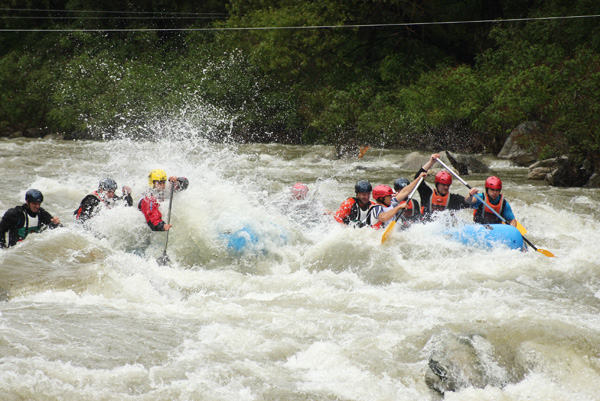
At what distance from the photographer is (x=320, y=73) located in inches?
903

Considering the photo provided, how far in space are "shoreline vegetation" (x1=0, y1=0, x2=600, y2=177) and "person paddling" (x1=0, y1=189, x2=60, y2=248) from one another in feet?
34.7

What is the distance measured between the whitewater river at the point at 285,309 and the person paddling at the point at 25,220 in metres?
0.15

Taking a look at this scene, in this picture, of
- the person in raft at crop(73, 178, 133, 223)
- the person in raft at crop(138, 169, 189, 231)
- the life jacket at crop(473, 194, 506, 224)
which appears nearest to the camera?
the person in raft at crop(138, 169, 189, 231)

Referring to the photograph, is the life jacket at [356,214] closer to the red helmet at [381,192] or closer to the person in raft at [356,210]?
the person in raft at [356,210]

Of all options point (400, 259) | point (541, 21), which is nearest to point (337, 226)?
point (400, 259)

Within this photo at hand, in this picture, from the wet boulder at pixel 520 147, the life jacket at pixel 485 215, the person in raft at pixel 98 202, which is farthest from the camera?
the wet boulder at pixel 520 147

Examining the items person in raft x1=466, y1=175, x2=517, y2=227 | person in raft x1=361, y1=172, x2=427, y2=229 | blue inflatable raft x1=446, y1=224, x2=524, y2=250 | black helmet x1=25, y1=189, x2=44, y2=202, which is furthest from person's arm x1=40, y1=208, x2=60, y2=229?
person in raft x1=466, y1=175, x2=517, y2=227

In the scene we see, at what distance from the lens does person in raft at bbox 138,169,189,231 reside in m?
7.51

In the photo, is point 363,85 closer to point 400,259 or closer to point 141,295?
point 400,259

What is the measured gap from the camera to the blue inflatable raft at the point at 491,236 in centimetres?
736

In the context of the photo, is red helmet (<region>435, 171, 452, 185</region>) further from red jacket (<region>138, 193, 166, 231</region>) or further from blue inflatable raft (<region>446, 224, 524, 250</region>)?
red jacket (<region>138, 193, 166, 231</region>)

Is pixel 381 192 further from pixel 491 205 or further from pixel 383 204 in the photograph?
pixel 491 205

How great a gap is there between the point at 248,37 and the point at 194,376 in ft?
66.8

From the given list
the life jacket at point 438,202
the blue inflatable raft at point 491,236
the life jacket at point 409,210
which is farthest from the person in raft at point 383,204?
the blue inflatable raft at point 491,236
